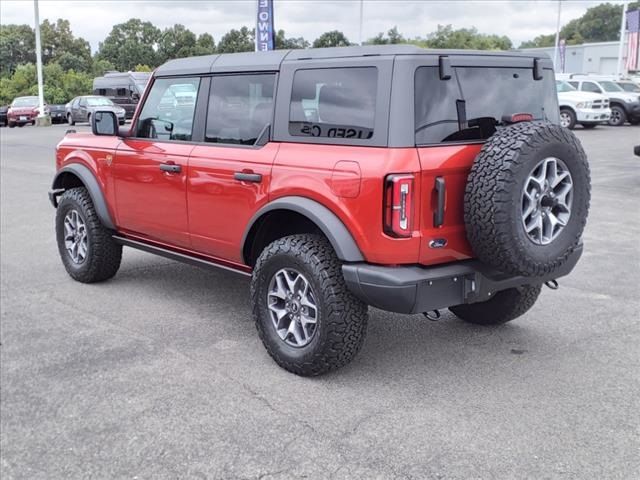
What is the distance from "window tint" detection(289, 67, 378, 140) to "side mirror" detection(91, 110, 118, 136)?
2.03 meters

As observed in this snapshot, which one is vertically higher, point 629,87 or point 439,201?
point 629,87

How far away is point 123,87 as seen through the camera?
111ft

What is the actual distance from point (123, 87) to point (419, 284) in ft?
107

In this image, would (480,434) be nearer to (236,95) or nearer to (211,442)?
(211,442)

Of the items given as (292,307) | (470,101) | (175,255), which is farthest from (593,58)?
(292,307)

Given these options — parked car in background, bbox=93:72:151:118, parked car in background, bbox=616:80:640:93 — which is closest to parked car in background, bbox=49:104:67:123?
parked car in background, bbox=93:72:151:118

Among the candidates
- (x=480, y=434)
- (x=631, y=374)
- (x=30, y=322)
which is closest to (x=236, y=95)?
(x=30, y=322)

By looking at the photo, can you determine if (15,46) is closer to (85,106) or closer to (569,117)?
(85,106)

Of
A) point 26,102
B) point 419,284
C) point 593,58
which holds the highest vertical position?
point 593,58

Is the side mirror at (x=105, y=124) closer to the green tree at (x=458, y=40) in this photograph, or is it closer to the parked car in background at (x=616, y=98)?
the parked car in background at (x=616, y=98)

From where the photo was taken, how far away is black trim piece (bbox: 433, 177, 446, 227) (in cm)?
376

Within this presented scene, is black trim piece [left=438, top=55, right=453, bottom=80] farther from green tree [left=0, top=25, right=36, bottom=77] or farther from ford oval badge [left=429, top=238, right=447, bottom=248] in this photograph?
green tree [left=0, top=25, right=36, bottom=77]

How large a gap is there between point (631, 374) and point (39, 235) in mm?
6809

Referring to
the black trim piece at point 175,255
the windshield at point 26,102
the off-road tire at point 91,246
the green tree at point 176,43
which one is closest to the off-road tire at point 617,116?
the off-road tire at point 91,246
